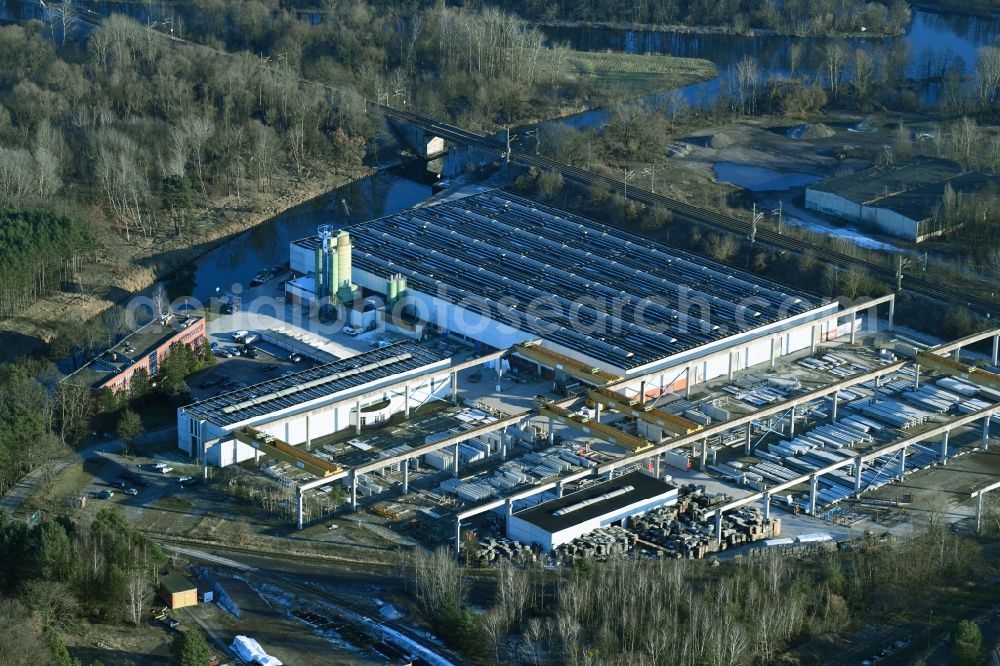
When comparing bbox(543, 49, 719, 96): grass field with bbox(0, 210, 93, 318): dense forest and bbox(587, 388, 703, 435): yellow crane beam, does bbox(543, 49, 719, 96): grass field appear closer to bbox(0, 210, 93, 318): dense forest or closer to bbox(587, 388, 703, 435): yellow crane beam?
bbox(0, 210, 93, 318): dense forest

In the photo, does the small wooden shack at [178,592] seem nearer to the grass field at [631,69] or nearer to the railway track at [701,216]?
the railway track at [701,216]

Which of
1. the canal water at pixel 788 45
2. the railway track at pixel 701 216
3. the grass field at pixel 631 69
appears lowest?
the railway track at pixel 701 216

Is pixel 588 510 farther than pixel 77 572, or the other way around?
pixel 588 510

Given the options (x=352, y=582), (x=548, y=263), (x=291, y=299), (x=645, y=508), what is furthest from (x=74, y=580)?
(x=548, y=263)

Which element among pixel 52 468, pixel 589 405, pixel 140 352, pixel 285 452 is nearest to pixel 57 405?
pixel 52 468

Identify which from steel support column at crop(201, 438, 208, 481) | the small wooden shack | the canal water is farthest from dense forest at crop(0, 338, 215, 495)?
the canal water

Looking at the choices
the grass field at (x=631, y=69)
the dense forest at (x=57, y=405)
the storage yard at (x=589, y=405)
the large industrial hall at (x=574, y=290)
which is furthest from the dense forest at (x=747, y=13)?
the dense forest at (x=57, y=405)

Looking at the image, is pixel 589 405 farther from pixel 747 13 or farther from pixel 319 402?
pixel 747 13
